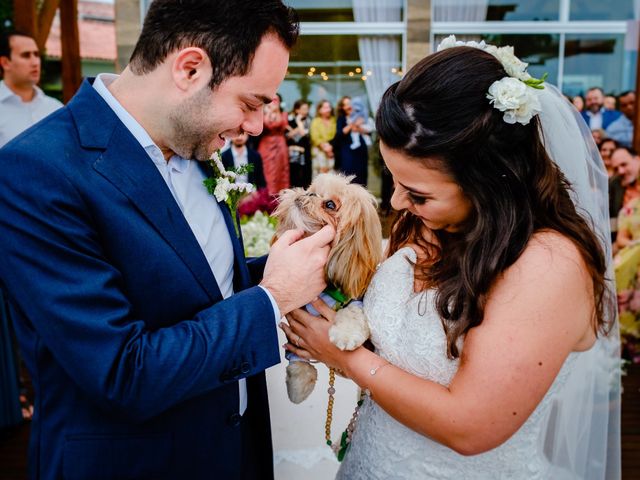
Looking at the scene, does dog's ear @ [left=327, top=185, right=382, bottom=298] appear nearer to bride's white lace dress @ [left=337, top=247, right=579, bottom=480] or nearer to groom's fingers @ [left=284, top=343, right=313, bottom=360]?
bride's white lace dress @ [left=337, top=247, right=579, bottom=480]

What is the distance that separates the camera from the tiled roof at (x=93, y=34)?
60.4 ft

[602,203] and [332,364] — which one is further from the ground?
[602,203]

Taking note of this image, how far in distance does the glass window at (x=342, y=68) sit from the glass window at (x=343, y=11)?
303mm

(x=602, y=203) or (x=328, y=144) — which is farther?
(x=328, y=144)

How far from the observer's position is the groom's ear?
1.46m

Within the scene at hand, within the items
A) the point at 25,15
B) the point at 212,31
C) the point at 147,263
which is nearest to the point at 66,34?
the point at 25,15

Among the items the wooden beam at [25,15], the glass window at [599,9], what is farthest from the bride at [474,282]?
the glass window at [599,9]

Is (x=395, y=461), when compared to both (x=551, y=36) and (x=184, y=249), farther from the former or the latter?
(x=551, y=36)

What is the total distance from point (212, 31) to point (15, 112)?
12.8 ft

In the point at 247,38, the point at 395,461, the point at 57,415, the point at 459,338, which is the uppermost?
the point at 247,38

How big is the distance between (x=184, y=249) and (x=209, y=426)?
50 cm

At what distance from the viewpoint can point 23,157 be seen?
127 cm

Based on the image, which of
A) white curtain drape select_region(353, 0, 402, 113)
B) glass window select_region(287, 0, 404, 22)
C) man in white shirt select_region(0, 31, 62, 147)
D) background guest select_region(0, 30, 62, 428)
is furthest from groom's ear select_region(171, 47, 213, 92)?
glass window select_region(287, 0, 404, 22)

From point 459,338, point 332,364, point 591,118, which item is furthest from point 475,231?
point 591,118
